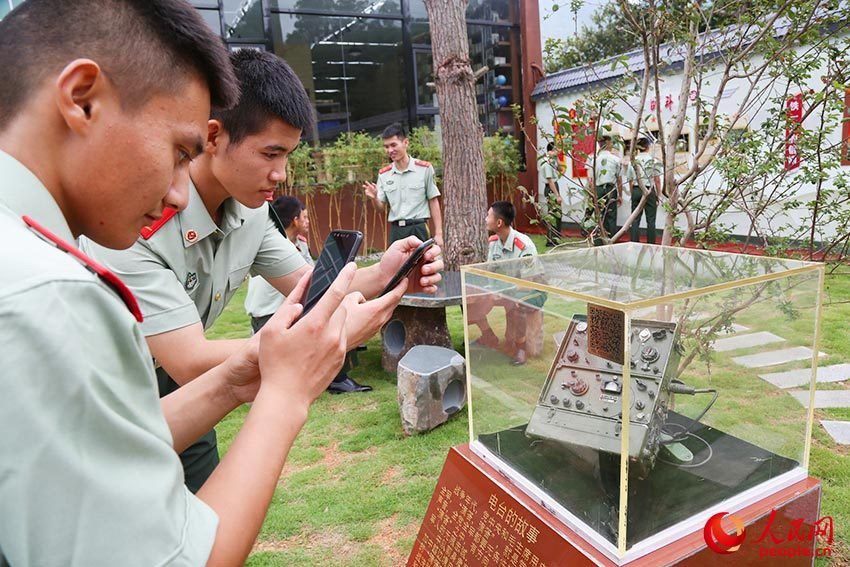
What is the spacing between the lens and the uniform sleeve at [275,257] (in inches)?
87.0

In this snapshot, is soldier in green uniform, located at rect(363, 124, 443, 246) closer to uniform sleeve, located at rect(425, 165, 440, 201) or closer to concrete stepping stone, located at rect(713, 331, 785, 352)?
uniform sleeve, located at rect(425, 165, 440, 201)

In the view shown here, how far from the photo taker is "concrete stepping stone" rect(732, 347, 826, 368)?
157cm

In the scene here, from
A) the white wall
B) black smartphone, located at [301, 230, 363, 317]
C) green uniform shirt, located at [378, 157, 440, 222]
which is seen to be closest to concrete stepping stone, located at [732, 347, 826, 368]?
black smartphone, located at [301, 230, 363, 317]

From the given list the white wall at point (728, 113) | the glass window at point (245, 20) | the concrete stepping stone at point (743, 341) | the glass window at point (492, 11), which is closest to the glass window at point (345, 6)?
the glass window at point (245, 20)

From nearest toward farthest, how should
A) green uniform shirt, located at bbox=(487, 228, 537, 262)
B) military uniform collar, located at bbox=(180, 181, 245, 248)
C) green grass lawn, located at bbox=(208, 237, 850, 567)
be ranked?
military uniform collar, located at bbox=(180, 181, 245, 248) → green grass lawn, located at bbox=(208, 237, 850, 567) → green uniform shirt, located at bbox=(487, 228, 537, 262)

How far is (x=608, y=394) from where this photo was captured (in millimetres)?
1446

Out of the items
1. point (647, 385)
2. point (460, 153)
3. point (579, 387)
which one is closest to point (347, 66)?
point (460, 153)

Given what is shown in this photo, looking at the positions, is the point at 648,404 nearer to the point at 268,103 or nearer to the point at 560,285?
the point at 560,285

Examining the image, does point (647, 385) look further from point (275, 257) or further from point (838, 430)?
point (838, 430)

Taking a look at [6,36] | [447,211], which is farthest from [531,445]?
[447,211]

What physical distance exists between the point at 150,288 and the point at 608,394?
1.22 metres

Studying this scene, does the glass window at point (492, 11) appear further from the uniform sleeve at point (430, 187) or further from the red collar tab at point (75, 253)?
the red collar tab at point (75, 253)

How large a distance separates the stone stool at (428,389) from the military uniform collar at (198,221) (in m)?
1.74

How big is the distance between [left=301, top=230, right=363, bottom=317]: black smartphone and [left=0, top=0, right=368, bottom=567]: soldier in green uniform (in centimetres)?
29
